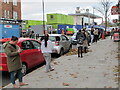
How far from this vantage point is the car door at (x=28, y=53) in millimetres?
8305

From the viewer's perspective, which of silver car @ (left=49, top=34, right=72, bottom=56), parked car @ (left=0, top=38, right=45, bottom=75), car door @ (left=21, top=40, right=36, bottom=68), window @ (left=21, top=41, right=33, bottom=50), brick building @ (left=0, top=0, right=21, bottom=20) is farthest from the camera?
brick building @ (left=0, top=0, right=21, bottom=20)

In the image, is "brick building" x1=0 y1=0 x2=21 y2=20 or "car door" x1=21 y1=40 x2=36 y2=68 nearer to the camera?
"car door" x1=21 y1=40 x2=36 y2=68

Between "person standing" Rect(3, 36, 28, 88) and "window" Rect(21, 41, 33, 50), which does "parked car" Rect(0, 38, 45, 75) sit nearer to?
"window" Rect(21, 41, 33, 50)

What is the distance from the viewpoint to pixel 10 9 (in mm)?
44938

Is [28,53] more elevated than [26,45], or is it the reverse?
[26,45]

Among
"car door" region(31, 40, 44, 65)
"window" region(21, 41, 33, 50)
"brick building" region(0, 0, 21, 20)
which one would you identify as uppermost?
"brick building" region(0, 0, 21, 20)

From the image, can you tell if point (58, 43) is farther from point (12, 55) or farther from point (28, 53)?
point (12, 55)

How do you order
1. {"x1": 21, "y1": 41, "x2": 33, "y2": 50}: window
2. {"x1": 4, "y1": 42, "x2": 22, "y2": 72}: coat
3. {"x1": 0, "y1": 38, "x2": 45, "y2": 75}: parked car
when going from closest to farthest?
{"x1": 4, "y1": 42, "x2": 22, "y2": 72}: coat → {"x1": 0, "y1": 38, "x2": 45, "y2": 75}: parked car → {"x1": 21, "y1": 41, "x2": 33, "y2": 50}: window

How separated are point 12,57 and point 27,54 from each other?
2.54 m

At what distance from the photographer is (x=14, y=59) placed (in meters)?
5.96

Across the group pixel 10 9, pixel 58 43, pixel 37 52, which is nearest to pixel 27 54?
pixel 37 52

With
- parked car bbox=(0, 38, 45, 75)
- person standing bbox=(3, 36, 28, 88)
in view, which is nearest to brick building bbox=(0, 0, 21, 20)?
parked car bbox=(0, 38, 45, 75)

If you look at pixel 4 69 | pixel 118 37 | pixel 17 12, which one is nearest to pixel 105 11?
pixel 118 37

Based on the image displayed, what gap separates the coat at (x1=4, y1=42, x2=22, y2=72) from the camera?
5.83 m
